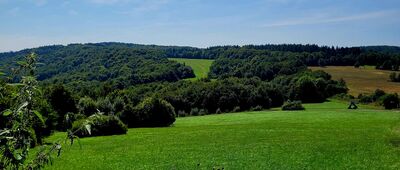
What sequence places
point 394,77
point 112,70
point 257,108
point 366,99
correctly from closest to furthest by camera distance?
1. point 257,108
2. point 366,99
3. point 394,77
4. point 112,70

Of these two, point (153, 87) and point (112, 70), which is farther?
point (112, 70)

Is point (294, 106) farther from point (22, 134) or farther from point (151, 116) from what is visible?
point (22, 134)

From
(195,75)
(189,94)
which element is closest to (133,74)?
(195,75)

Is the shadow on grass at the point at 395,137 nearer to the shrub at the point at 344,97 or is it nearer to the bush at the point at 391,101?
the bush at the point at 391,101

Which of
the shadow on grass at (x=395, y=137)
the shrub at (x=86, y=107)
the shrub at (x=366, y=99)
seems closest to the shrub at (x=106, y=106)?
the shrub at (x=86, y=107)

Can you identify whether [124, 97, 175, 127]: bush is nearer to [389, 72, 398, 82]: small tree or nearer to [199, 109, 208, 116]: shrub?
[199, 109, 208, 116]: shrub

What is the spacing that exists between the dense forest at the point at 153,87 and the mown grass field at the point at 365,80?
4792 mm

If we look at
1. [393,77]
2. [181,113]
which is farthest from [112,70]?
[393,77]

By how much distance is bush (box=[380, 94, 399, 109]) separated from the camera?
97812 mm

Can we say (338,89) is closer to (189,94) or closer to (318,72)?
(318,72)

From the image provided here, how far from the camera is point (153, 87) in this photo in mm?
127375

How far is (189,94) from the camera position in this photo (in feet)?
361

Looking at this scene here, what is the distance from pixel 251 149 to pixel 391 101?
67840mm

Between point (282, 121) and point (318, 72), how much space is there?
6981cm
